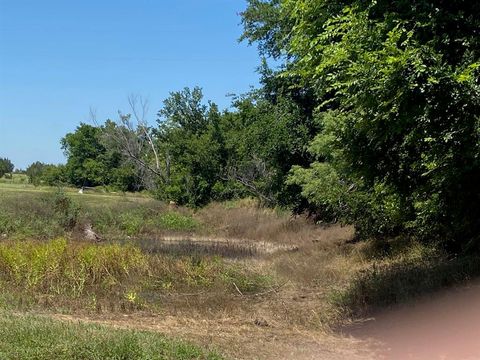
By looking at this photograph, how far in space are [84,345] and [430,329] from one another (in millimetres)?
5031

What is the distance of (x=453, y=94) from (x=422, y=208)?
4.64 m

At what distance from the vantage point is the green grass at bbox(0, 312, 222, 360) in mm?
5875

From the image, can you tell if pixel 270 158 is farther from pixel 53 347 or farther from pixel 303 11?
pixel 53 347

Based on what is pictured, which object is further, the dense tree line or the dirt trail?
the dense tree line

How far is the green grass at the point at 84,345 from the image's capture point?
19.3 ft

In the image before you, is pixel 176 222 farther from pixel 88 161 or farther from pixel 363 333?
pixel 88 161

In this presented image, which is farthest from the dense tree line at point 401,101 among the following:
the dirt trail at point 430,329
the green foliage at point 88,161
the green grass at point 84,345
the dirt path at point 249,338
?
the green foliage at point 88,161

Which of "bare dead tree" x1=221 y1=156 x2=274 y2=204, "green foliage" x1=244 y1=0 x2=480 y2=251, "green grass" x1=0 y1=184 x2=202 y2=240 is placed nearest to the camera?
"green foliage" x1=244 y1=0 x2=480 y2=251

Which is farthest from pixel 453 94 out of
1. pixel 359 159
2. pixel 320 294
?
pixel 320 294

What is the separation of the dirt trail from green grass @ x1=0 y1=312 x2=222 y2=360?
278cm

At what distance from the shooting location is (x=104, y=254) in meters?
14.7

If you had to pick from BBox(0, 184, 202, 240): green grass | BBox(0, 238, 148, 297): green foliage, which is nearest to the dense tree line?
BBox(0, 238, 148, 297): green foliage

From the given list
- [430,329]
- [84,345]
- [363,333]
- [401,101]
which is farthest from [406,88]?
[84,345]

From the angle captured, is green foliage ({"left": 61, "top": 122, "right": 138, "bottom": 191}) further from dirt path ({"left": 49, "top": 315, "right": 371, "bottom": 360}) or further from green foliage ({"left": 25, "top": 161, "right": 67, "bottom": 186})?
dirt path ({"left": 49, "top": 315, "right": 371, "bottom": 360})
